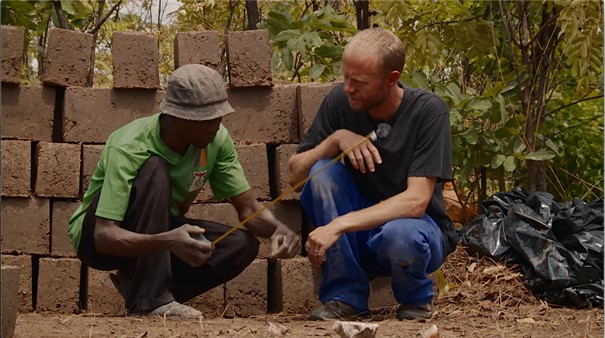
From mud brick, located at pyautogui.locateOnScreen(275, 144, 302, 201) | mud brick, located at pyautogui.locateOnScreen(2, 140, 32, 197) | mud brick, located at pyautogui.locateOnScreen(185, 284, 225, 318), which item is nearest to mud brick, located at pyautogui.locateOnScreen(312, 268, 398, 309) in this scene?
mud brick, located at pyautogui.locateOnScreen(275, 144, 302, 201)

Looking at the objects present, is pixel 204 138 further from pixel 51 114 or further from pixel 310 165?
pixel 51 114

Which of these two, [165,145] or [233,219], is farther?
[233,219]

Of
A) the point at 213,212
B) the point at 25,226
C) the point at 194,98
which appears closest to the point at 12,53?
the point at 25,226

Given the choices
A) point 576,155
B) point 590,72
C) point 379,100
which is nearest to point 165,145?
point 379,100

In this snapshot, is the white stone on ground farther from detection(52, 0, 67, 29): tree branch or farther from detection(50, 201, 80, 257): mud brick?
detection(52, 0, 67, 29): tree branch

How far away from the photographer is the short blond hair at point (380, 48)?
421 cm

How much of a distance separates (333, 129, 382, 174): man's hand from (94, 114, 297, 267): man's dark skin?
499 mm

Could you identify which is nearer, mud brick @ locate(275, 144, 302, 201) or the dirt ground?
the dirt ground

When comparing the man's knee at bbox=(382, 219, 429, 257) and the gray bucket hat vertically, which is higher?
the gray bucket hat

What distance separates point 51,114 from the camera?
17.8ft

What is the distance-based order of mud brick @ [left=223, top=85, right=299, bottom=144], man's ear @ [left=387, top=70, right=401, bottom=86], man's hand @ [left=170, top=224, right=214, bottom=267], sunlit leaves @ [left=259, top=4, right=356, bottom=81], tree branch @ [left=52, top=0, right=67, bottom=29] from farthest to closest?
tree branch @ [left=52, top=0, right=67, bottom=29], sunlit leaves @ [left=259, top=4, right=356, bottom=81], mud brick @ [left=223, top=85, right=299, bottom=144], man's ear @ [left=387, top=70, right=401, bottom=86], man's hand @ [left=170, top=224, right=214, bottom=267]

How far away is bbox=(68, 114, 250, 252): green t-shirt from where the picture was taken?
415cm

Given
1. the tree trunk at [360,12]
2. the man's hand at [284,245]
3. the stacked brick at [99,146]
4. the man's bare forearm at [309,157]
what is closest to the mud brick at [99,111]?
the stacked brick at [99,146]

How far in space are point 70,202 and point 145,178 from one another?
1.30 meters
